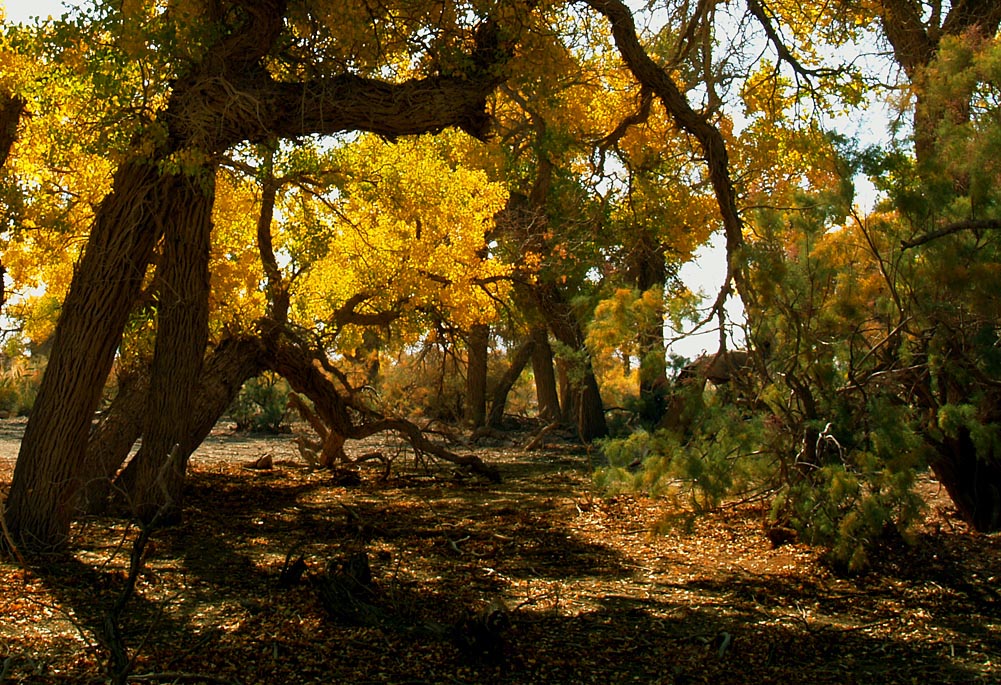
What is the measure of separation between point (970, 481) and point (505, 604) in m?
3.69

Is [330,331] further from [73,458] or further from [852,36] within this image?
[852,36]

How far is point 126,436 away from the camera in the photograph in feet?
29.8

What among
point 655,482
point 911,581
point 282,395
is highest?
point 282,395

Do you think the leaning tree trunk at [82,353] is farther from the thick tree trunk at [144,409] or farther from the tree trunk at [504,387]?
the tree trunk at [504,387]

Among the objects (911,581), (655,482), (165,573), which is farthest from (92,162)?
(911,581)

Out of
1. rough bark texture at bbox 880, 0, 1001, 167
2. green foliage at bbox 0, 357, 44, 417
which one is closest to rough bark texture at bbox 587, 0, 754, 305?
rough bark texture at bbox 880, 0, 1001, 167

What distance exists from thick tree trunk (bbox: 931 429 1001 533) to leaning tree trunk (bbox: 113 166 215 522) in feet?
17.2

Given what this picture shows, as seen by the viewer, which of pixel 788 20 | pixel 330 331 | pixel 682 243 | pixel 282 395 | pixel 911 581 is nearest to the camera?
pixel 911 581

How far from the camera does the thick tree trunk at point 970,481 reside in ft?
23.3

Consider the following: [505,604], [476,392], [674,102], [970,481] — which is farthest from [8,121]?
[476,392]

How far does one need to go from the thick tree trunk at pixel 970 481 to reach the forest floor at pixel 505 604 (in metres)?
0.18

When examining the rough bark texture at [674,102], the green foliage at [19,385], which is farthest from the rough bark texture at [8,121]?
the green foliage at [19,385]

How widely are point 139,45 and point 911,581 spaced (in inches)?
218

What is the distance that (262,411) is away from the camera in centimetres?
2106
